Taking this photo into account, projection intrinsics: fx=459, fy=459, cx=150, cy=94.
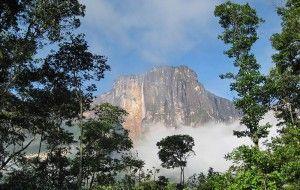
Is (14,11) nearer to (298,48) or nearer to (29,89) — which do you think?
(29,89)

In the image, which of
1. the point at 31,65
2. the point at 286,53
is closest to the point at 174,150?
the point at 286,53

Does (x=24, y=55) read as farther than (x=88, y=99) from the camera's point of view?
No

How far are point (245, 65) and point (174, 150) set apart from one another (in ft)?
137

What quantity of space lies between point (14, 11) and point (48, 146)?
26523 mm

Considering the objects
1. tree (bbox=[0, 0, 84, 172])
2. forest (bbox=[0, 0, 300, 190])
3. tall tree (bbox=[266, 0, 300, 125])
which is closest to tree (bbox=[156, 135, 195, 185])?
forest (bbox=[0, 0, 300, 190])

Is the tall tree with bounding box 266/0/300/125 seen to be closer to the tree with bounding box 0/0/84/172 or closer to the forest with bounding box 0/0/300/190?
the forest with bounding box 0/0/300/190

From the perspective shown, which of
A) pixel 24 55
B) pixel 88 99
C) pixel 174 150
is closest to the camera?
pixel 24 55

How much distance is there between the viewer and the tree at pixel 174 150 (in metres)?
76.8

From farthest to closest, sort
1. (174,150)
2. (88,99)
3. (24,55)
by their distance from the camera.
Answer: (174,150) < (88,99) < (24,55)

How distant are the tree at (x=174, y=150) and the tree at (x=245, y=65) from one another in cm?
3923

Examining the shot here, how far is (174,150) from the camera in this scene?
7725cm

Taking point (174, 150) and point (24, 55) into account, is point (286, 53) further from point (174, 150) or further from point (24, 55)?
point (174, 150)

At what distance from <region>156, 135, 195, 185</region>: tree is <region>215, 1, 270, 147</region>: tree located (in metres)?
39.2

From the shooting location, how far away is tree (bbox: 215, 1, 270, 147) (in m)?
35.4
